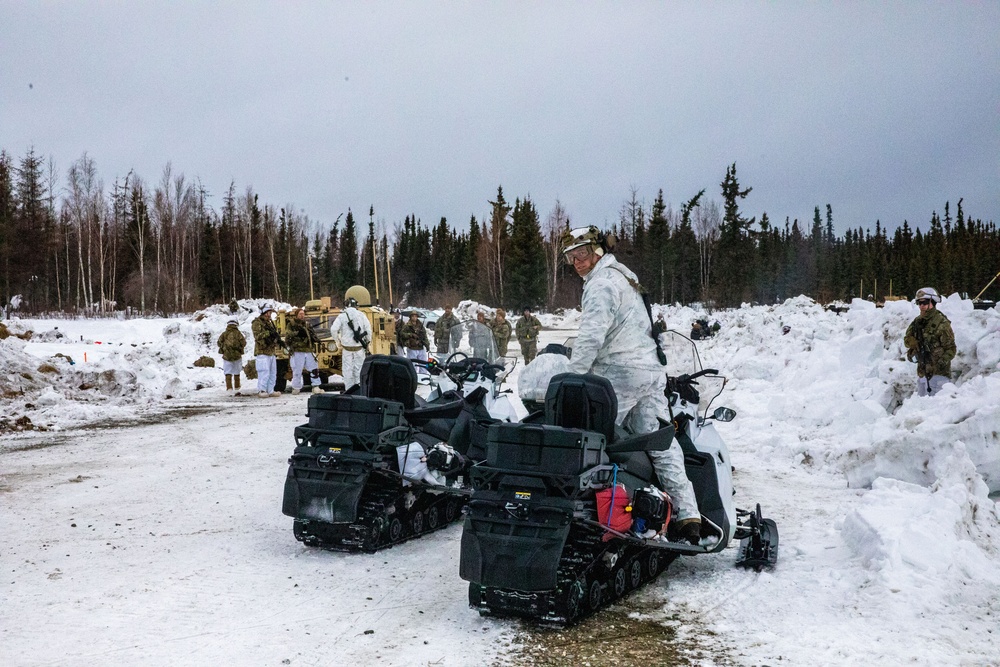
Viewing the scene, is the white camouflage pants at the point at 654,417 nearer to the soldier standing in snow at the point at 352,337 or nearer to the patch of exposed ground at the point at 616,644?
the patch of exposed ground at the point at 616,644

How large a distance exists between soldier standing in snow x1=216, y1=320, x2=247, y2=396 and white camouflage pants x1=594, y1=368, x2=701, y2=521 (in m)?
13.6

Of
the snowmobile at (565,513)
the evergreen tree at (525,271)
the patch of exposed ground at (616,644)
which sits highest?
the evergreen tree at (525,271)

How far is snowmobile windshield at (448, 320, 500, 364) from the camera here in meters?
8.09

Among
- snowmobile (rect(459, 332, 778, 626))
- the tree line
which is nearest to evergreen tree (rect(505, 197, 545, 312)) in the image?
the tree line

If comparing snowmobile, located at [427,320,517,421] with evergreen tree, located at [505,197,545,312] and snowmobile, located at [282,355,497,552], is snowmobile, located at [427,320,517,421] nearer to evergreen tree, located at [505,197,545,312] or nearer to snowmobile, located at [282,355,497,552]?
snowmobile, located at [282,355,497,552]

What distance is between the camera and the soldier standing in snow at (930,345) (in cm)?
964

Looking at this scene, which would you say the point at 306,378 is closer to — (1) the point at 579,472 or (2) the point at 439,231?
(1) the point at 579,472

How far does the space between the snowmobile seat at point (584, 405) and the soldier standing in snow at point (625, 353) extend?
35 centimetres

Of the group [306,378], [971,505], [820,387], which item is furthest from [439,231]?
[971,505]

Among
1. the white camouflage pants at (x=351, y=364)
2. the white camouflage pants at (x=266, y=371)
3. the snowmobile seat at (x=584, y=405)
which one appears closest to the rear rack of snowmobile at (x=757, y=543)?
the snowmobile seat at (x=584, y=405)

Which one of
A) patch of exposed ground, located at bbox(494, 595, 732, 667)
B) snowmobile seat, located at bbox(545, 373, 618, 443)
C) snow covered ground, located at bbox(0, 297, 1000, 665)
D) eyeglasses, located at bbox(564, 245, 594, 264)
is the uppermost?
eyeglasses, located at bbox(564, 245, 594, 264)

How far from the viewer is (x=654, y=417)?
206 inches

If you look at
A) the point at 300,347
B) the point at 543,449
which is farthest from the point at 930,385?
the point at 300,347

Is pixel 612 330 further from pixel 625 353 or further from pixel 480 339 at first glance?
pixel 480 339
